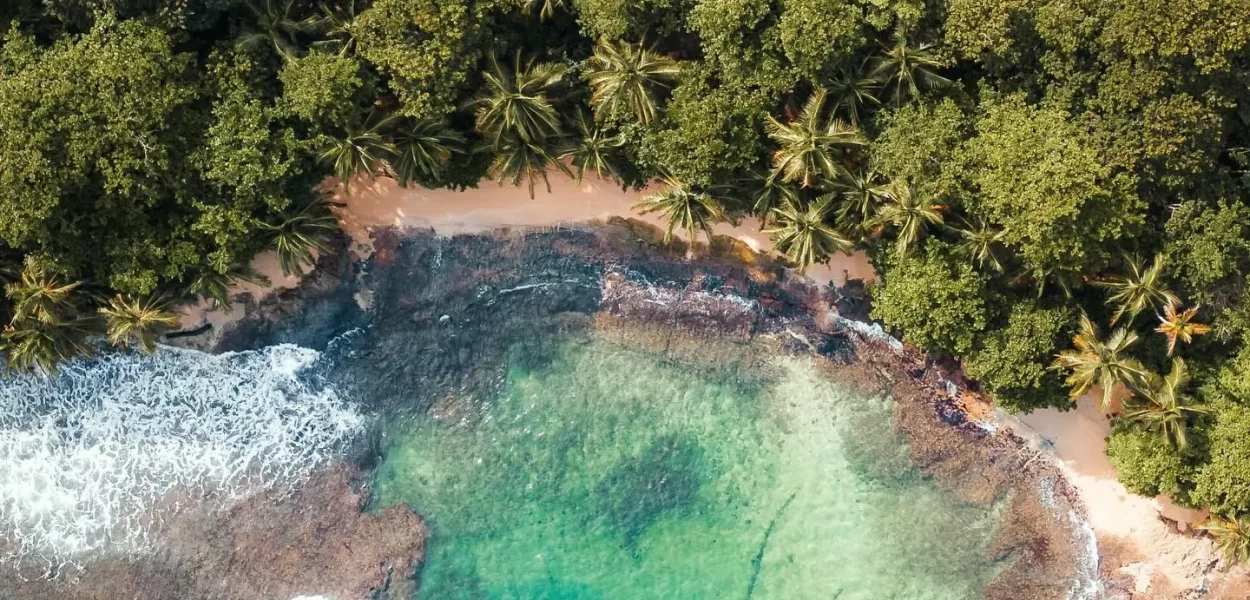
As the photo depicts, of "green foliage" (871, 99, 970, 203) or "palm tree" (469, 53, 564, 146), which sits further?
"palm tree" (469, 53, 564, 146)

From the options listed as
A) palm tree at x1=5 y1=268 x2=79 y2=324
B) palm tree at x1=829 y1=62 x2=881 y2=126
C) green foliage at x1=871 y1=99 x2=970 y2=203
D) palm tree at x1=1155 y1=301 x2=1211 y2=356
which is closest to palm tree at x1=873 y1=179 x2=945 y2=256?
green foliage at x1=871 y1=99 x2=970 y2=203

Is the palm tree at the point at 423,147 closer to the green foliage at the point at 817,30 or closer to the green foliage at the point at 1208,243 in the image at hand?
the green foliage at the point at 817,30

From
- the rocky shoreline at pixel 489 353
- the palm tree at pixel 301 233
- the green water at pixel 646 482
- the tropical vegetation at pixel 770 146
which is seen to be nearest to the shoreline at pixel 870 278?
the rocky shoreline at pixel 489 353

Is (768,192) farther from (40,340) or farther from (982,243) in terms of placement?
(40,340)

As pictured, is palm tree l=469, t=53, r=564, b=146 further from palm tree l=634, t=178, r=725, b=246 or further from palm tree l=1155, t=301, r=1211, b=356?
palm tree l=1155, t=301, r=1211, b=356

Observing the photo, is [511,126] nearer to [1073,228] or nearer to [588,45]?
[588,45]
